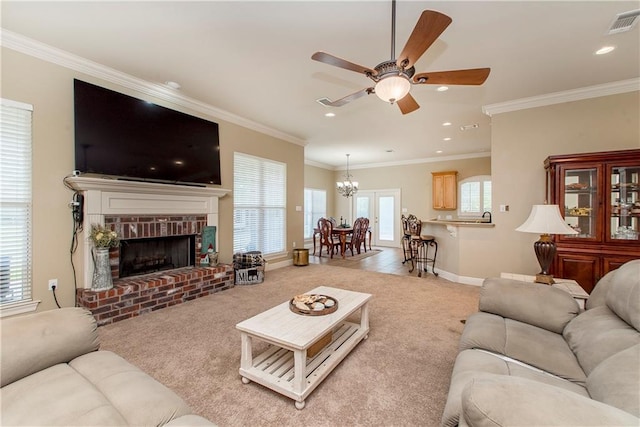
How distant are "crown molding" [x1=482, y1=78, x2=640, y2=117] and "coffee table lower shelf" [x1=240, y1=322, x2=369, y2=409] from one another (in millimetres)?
3997

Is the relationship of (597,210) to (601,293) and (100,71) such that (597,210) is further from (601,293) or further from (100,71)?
(100,71)

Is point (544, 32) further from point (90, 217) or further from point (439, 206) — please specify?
point (439, 206)

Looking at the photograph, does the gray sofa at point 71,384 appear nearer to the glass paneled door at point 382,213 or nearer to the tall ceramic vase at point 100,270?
the tall ceramic vase at point 100,270

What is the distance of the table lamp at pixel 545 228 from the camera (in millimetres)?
2355

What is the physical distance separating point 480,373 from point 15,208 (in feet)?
Answer: 13.1

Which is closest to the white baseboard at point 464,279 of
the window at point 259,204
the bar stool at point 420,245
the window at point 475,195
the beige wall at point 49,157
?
the bar stool at point 420,245

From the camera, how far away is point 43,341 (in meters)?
1.29

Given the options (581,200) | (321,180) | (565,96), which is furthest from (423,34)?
(321,180)

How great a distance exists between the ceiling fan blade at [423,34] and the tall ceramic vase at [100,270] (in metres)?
3.44

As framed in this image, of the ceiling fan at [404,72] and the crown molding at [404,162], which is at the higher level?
the crown molding at [404,162]

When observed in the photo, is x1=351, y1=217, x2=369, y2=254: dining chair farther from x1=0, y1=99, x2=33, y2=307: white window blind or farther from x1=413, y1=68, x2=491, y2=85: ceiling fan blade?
x1=0, y1=99, x2=33, y2=307: white window blind

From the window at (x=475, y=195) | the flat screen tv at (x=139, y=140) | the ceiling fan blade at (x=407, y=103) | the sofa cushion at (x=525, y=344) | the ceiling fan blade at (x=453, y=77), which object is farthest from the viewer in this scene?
the window at (x=475, y=195)

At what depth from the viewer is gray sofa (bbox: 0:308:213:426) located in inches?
38.3

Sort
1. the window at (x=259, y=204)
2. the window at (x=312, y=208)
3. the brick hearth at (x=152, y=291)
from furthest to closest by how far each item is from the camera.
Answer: the window at (x=312, y=208) < the window at (x=259, y=204) < the brick hearth at (x=152, y=291)
